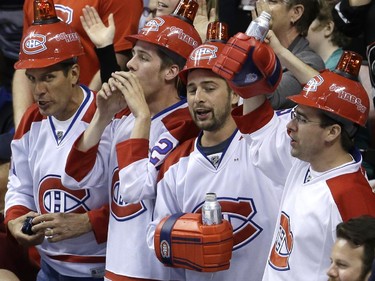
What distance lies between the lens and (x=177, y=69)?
5.47m

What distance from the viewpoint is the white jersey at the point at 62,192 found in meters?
5.61

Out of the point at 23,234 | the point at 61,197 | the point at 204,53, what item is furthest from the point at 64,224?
the point at 204,53

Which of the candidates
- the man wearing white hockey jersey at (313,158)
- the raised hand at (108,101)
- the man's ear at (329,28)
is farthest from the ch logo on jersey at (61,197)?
the man's ear at (329,28)

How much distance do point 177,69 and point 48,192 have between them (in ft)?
3.00

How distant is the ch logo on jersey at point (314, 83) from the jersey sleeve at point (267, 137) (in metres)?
0.22

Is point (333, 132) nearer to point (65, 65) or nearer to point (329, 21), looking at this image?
point (65, 65)

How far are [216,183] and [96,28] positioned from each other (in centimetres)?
143

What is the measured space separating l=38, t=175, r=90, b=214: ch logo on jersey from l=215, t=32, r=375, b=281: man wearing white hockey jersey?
120 cm

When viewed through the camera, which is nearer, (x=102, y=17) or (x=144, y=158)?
(x=144, y=158)

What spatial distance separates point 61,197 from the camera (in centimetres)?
561

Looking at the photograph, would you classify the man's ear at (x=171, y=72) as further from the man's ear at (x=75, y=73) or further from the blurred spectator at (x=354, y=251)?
the blurred spectator at (x=354, y=251)

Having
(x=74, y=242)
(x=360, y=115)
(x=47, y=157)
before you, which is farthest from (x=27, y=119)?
(x=360, y=115)

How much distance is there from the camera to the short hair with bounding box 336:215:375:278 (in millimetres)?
3986

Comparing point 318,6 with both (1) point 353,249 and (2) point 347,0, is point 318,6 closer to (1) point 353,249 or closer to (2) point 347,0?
(2) point 347,0
